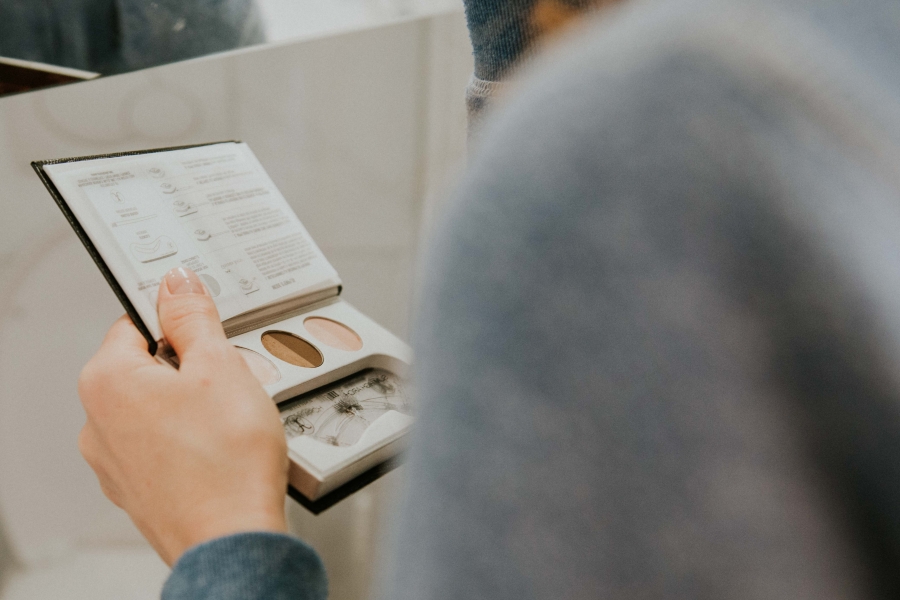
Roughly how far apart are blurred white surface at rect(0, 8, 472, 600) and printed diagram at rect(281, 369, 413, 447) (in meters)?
0.11

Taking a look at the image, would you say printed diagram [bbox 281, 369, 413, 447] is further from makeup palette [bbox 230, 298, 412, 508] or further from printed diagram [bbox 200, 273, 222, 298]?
printed diagram [bbox 200, 273, 222, 298]

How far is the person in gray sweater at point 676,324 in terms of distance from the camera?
0.09 m

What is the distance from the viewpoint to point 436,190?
114cm

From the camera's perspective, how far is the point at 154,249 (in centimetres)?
47

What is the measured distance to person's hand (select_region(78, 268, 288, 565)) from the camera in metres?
0.32

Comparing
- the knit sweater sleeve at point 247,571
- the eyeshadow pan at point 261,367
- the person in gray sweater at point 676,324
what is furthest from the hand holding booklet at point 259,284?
the person in gray sweater at point 676,324

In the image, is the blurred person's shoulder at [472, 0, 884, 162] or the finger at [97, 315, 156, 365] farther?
the finger at [97, 315, 156, 365]

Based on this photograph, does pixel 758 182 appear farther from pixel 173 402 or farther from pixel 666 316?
pixel 173 402

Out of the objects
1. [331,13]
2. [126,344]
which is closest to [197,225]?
[126,344]

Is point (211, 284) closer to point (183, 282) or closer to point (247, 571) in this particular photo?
point (183, 282)

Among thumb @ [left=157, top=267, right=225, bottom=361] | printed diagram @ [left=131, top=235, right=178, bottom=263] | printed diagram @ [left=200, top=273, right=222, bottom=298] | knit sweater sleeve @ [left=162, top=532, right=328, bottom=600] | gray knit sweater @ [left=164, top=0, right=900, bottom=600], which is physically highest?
gray knit sweater @ [left=164, top=0, right=900, bottom=600]

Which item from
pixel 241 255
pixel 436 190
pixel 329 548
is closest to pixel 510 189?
pixel 241 255

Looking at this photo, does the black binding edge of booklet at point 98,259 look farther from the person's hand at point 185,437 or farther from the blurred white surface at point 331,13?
the blurred white surface at point 331,13

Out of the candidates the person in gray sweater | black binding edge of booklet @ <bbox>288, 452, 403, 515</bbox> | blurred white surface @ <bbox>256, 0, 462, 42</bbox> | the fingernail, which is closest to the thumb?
the fingernail
